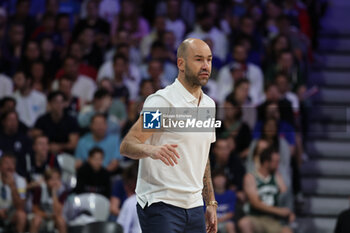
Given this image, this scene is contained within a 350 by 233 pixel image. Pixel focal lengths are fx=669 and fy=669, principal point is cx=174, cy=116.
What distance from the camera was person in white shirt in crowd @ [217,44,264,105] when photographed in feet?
29.7

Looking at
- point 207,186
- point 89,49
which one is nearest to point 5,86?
point 89,49

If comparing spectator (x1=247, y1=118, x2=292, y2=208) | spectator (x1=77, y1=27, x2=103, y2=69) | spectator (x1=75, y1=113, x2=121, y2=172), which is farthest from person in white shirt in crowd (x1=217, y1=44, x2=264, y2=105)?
spectator (x1=77, y1=27, x2=103, y2=69)

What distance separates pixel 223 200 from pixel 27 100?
10.6 feet

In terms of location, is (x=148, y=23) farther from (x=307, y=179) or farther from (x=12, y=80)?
(x=307, y=179)

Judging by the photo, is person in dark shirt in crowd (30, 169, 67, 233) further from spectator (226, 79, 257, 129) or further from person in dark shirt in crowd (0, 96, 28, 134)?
spectator (226, 79, 257, 129)

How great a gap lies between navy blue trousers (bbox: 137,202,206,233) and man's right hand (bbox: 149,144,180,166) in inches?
15.7

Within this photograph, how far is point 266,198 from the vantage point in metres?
7.82

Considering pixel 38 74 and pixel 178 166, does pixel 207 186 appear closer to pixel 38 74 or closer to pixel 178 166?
pixel 178 166

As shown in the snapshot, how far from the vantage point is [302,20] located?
10750mm

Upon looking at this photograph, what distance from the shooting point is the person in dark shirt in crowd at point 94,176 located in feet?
25.6

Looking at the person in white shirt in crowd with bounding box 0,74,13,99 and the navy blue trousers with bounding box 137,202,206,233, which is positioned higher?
the person in white shirt in crowd with bounding box 0,74,13,99

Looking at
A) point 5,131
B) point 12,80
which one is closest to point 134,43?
point 12,80
